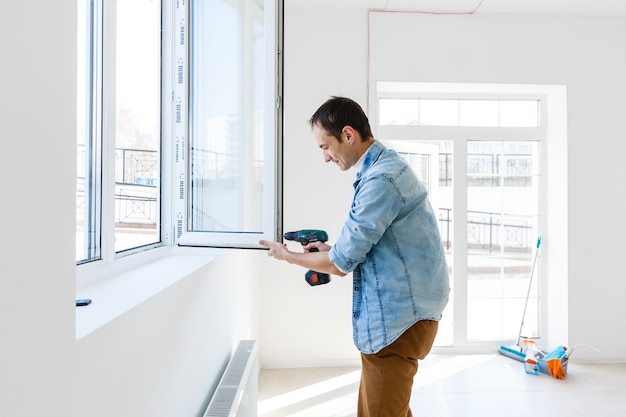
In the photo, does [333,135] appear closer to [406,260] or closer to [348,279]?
[406,260]

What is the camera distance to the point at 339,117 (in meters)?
1.51

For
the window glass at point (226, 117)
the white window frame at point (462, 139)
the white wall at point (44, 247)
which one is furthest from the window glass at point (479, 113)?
the white wall at point (44, 247)

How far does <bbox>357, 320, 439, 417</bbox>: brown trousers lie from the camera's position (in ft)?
4.76

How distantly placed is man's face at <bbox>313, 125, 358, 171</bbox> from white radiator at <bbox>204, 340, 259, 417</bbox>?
920 millimetres

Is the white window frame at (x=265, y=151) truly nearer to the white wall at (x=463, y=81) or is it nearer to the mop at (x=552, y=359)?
the white wall at (x=463, y=81)

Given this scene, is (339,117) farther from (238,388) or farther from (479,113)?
(479,113)

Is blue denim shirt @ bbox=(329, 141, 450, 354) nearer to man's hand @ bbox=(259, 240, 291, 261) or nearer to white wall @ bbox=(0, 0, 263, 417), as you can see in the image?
man's hand @ bbox=(259, 240, 291, 261)

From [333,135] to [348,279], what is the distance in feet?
6.59

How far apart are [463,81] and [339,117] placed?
7.34 feet

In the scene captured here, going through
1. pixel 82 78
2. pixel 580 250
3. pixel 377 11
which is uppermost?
pixel 377 11

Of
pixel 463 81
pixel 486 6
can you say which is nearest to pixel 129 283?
pixel 463 81

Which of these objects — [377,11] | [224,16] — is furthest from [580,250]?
[224,16]

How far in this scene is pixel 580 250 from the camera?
3.38 m

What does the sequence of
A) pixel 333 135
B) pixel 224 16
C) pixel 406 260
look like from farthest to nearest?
pixel 224 16, pixel 333 135, pixel 406 260
